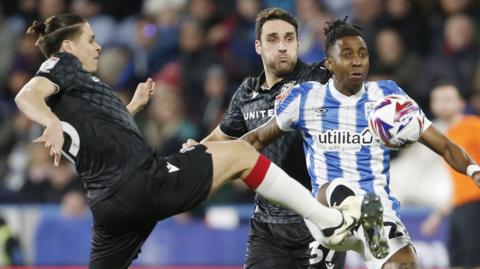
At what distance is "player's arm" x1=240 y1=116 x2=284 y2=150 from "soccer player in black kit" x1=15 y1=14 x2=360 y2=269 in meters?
0.49

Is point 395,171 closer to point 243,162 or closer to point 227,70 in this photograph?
point 227,70

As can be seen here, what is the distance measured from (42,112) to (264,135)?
145 centimetres

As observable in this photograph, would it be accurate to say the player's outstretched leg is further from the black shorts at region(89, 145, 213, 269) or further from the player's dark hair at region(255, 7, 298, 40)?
the player's dark hair at region(255, 7, 298, 40)

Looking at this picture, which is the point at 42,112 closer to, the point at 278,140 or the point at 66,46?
the point at 66,46

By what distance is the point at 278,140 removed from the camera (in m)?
6.45

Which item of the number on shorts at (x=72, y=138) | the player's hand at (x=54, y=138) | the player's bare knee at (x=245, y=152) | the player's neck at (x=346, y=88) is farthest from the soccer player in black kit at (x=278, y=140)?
the player's hand at (x=54, y=138)

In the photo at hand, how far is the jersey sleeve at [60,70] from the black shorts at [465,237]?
4761 mm

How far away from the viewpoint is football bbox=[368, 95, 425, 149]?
5.47 m

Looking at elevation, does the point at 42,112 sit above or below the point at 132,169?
above

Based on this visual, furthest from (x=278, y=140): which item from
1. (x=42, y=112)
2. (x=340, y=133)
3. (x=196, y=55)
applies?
(x=196, y=55)

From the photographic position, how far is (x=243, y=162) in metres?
5.54

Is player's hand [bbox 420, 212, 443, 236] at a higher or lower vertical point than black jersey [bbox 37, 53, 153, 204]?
lower

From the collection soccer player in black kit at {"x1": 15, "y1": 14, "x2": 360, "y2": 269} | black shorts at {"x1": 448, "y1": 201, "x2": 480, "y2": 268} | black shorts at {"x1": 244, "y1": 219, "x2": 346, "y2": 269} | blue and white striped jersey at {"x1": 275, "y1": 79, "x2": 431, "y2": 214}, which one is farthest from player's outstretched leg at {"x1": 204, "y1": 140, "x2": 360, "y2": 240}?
black shorts at {"x1": 448, "y1": 201, "x2": 480, "y2": 268}

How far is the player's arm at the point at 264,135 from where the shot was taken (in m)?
6.09
